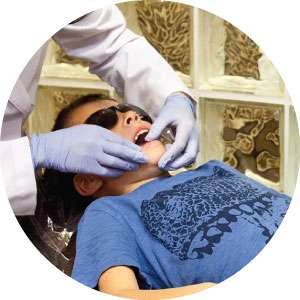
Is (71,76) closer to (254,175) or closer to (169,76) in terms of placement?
(169,76)

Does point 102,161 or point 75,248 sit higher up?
point 102,161

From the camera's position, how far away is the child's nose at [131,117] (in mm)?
1397

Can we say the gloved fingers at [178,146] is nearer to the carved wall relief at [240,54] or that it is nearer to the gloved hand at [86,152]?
the gloved hand at [86,152]

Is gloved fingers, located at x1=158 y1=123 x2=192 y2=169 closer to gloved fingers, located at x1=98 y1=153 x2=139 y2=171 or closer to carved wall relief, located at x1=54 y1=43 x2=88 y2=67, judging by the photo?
gloved fingers, located at x1=98 y1=153 x2=139 y2=171

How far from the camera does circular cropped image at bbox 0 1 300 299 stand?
133 centimetres

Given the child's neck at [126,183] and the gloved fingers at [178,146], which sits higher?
the gloved fingers at [178,146]

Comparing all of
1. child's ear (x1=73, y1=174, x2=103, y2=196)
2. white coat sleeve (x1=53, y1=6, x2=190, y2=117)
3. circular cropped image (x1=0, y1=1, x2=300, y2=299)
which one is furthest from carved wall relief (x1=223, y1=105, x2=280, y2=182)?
child's ear (x1=73, y1=174, x2=103, y2=196)

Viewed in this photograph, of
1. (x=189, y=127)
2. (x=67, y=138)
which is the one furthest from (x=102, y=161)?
(x=189, y=127)

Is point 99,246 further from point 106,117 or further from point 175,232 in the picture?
point 106,117

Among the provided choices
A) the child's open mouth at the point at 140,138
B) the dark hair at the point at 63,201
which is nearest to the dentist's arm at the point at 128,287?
the dark hair at the point at 63,201

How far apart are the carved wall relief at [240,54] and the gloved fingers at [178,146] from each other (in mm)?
156

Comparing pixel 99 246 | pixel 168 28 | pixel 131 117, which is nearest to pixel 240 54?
pixel 168 28

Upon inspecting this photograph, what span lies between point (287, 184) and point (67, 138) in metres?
0.43

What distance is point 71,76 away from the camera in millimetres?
1463
